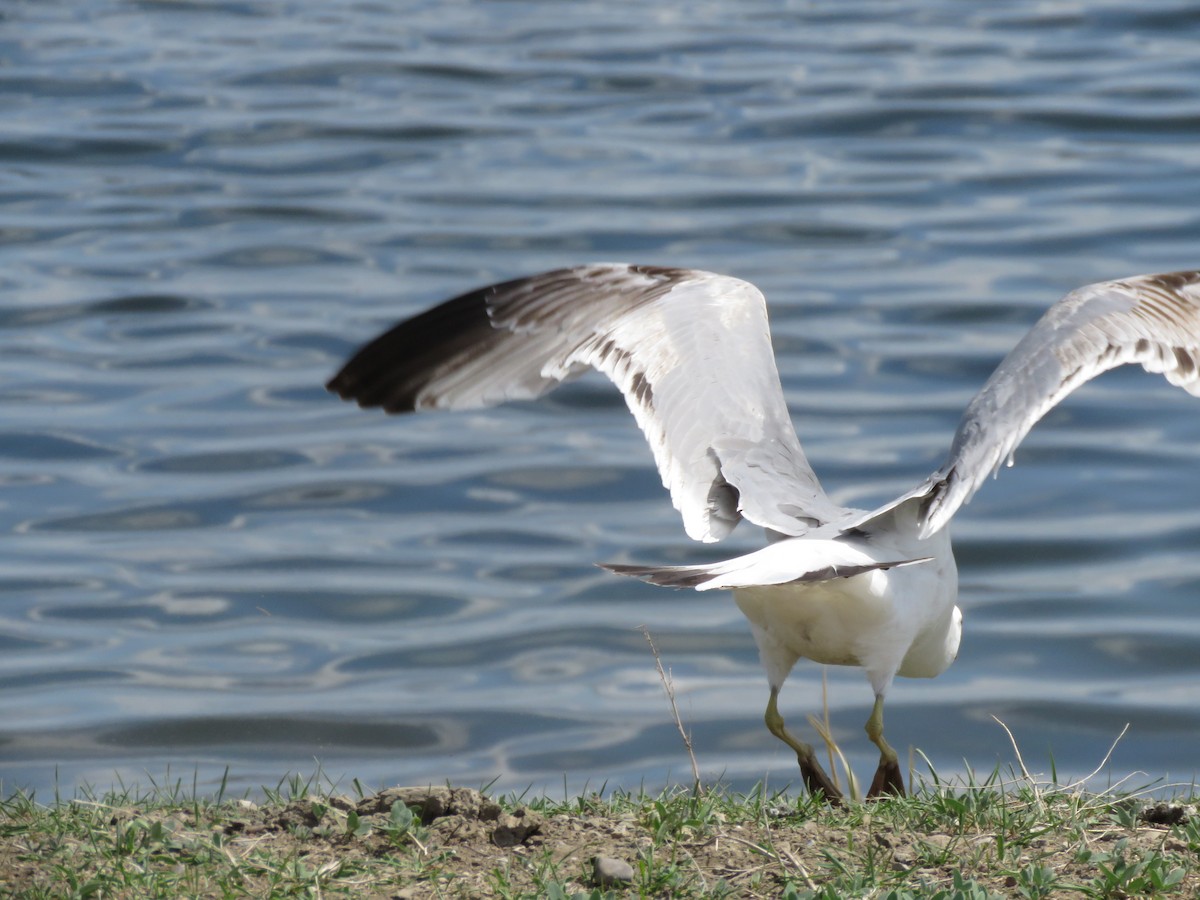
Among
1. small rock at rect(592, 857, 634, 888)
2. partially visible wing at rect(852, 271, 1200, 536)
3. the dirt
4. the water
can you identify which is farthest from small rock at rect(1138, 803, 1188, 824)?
the water

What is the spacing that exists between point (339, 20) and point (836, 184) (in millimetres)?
7542

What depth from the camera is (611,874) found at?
393 cm

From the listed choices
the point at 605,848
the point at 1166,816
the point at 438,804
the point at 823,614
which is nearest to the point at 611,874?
the point at 605,848

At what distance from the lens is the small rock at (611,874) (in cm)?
393

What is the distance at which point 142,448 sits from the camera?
11.0 metres

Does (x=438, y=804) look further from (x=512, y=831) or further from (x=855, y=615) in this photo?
(x=855, y=615)

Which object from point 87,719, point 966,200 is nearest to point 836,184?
point 966,200

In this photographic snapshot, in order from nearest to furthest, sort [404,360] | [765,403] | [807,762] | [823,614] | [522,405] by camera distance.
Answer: [823,614], [807,762], [765,403], [404,360], [522,405]

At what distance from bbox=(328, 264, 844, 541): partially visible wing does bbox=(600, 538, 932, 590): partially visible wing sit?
211mm

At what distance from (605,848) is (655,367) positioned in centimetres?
198

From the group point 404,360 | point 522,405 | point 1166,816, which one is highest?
point 522,405

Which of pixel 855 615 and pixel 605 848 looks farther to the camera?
pixel 855 615

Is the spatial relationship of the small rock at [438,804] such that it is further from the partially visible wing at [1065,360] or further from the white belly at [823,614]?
the partially visible wing at [1065,360]

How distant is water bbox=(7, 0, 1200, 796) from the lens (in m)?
8.20
